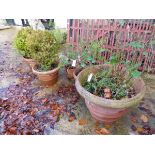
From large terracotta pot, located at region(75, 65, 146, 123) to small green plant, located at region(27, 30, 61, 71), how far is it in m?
0.69

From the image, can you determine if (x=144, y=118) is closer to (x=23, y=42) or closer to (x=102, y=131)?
(x=102, y=131)

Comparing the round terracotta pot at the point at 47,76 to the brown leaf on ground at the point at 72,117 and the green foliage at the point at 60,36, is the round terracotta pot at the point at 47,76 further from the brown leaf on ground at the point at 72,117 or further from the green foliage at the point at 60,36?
the green foliage at the point at 60,36

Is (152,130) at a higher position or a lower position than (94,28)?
lower

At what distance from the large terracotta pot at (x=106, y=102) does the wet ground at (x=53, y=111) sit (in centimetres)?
20

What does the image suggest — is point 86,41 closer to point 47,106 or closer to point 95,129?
point 47,106

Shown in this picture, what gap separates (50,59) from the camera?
8.90 ft

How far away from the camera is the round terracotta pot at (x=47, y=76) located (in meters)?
2.69

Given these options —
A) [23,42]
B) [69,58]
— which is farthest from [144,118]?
[23,42]

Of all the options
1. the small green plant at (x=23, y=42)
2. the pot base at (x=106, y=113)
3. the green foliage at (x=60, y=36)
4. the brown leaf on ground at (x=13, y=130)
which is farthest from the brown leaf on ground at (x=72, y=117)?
the green foliage at (x=60, y=36)

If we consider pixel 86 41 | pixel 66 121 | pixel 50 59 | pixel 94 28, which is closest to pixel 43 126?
pixel 66 121

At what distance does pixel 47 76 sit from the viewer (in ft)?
8.99

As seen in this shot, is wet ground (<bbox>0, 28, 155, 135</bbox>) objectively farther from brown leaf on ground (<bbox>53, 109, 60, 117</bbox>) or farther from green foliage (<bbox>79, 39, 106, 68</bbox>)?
green foliage (<bbox>79, 39, 106, 68</bbox>)

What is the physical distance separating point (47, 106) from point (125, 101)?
3.59ft

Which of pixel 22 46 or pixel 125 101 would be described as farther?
pixel 22 46
